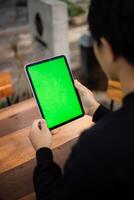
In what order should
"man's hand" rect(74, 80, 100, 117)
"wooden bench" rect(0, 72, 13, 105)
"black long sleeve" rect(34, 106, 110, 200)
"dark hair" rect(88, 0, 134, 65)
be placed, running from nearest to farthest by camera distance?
"dark hair" rect(88, 0, 134, 65) < "black long sleeve" rect(34, 106, 110, 200) < "man's hand" rect(74, 80, 100, 117) < "wooden bench" rect(0, 72, 13, 105)

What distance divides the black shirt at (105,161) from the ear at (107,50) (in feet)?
0.33

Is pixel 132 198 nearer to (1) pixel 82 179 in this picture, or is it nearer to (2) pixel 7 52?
(1) pixel 82 179

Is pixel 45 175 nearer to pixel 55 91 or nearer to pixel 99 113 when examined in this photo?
pixel 99 113

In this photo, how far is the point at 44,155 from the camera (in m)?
1.11

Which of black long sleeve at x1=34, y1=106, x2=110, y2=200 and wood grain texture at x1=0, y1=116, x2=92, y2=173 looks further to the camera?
wood grain texture at x1=0, y1=116, x2=92, y2=173

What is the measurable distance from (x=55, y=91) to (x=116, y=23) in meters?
0.78

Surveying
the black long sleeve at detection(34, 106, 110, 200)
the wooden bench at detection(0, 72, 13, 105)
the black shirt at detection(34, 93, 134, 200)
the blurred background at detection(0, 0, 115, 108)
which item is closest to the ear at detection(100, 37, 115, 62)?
the black shirt at detection(34, 93, 134, 200)

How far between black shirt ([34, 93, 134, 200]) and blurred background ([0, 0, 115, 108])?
1513mm

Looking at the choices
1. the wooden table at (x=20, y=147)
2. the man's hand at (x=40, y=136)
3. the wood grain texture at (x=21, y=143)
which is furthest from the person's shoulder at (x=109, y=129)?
the wood grain texture at (x=21, y=143)

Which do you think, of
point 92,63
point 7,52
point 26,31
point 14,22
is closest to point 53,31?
point 92,63

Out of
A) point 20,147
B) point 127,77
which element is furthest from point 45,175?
point 20,147

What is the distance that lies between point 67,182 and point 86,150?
0.35 ft

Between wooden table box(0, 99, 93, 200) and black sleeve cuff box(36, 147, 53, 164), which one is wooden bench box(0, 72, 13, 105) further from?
black sleeve cuff box(36, 147, 53, 164)

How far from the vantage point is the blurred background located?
325 cm
